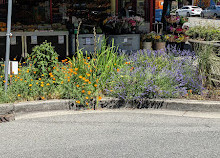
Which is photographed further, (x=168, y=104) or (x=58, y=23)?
(x=58, y=23)

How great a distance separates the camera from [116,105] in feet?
21.4

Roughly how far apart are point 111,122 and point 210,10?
3886 cm

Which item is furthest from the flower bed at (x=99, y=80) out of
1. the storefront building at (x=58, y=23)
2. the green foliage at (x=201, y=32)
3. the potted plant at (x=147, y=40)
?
the potted plant at (x=147, y=40)

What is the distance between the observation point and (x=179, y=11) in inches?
1881

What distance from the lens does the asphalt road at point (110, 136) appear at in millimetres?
4629

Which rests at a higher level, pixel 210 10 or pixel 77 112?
pixel 210 10

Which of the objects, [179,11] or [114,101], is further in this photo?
[179,11]

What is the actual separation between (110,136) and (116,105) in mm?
1374

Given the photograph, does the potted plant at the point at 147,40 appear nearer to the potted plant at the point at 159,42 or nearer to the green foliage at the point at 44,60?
the potted plant at the point at 159,42

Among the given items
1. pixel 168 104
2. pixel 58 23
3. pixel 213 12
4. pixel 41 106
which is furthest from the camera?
pixel 213 12

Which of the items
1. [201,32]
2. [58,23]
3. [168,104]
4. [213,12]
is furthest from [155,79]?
[213,12]

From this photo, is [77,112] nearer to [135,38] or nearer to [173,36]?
[135,38]

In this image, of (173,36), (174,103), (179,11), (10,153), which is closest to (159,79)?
(174,103)

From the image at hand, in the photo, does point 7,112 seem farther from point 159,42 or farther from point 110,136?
point 159,42
